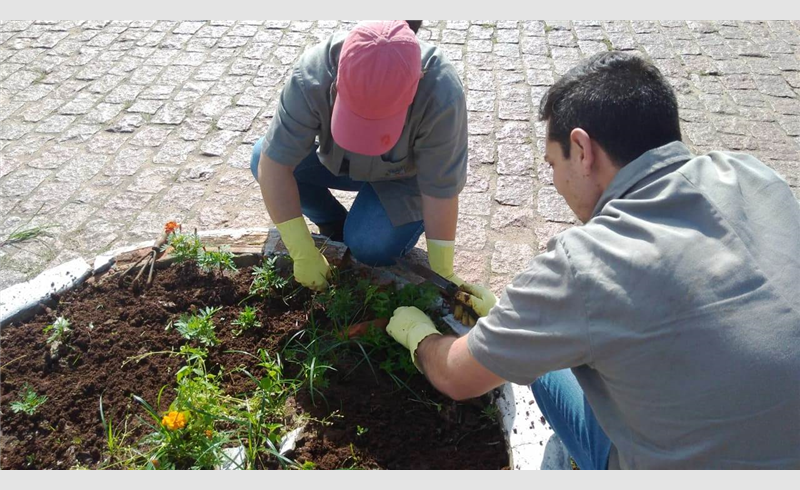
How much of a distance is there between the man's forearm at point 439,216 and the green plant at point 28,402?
1665 mm

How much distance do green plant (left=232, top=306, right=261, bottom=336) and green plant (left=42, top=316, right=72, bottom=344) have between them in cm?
68

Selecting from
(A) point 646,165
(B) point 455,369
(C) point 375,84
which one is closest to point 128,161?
(C) point 375,84

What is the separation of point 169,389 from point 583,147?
5.76 ft

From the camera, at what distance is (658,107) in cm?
178

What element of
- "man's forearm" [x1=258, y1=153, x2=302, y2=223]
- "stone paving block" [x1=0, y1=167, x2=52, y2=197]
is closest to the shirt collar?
"man's forearm" [x1=258, y1=153, x2=302, y2=223]

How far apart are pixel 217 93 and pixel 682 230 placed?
402 centimetres

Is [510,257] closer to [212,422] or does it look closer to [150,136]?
[212,422]

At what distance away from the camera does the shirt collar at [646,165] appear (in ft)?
5.57

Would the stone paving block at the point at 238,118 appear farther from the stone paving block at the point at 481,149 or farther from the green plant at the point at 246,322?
the green plant at the point at 246,322

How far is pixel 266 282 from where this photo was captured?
2877 millimetres

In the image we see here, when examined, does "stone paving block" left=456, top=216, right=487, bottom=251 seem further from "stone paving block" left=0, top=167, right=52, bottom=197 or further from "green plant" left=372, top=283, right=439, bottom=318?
"stone paving block" left=0, top=167, right=52, bottom=197

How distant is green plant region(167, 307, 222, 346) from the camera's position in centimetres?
262

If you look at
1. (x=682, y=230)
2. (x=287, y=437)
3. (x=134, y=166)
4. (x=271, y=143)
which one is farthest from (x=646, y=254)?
(x=134, y=166)

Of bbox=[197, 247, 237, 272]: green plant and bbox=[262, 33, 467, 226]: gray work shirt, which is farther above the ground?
bbox=[262, 33, 467, 226]: gray work shirt
